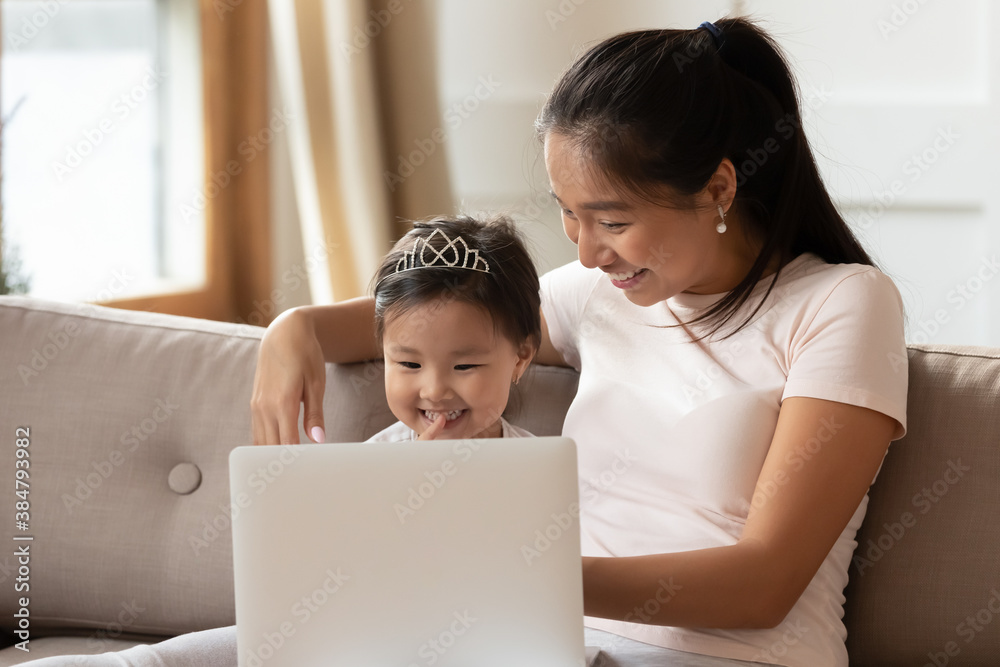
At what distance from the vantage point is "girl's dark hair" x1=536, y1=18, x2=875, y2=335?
3.51 feet

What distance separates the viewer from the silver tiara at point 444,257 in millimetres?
1219

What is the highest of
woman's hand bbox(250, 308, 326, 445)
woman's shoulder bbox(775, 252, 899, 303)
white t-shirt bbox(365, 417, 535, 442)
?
woman's shoulder bbox(775, 252, 899, 303)

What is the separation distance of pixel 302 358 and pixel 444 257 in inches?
9.4

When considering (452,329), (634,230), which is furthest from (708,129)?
(452,329)

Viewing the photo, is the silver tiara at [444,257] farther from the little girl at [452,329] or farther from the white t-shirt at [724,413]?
the white t-shirt at [724,413]

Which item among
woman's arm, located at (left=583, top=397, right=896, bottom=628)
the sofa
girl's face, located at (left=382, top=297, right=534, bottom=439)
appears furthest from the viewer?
the sofa

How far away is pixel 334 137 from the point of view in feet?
8.56

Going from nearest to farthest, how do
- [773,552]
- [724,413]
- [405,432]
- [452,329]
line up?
[773,552] < [724,413] < [452,329] < [405,432]

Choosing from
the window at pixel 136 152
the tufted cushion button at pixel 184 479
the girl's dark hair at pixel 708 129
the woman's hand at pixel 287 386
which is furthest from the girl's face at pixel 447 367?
the window at pixel 136 152

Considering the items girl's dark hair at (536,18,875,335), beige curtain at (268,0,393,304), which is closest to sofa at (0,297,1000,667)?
girl's dark hair at (536,18,875,335)

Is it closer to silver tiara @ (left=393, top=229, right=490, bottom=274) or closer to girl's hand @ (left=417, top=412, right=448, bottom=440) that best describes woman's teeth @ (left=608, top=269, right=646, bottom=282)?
silver tiara @ (left=393, top=229, right=490, bottom=274)

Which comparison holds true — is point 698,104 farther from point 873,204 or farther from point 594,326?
point 873,204

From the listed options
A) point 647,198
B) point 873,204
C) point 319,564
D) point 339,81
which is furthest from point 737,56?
point 339,81

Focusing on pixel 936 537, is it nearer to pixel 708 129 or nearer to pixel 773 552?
pixel 773 552
